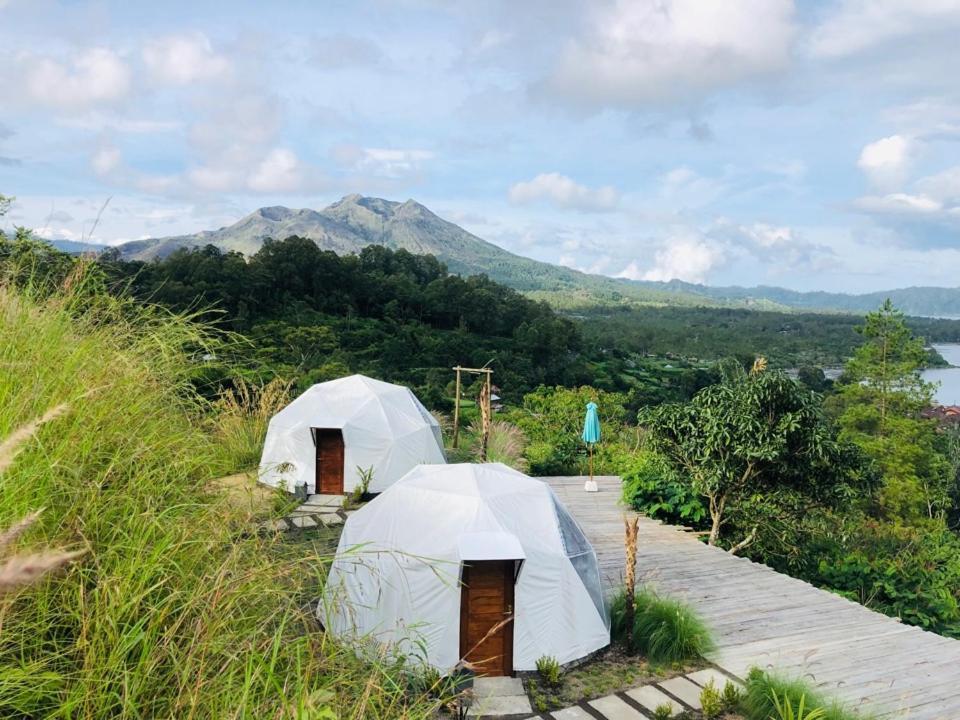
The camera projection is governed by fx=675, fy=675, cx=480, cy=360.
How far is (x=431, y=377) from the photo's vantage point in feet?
118

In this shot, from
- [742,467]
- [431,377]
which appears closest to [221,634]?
[742,467]

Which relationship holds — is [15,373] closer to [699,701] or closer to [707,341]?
[699,701]

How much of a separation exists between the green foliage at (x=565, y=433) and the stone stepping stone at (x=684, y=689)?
8650 millimetres

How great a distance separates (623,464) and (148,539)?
42.4 ft

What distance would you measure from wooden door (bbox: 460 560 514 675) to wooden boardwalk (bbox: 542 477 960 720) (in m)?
2.04

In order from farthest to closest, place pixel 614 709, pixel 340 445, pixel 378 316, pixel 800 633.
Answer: pixel 378 316 → pixel 340 445 → pixel 800 633 → pixel 614 709

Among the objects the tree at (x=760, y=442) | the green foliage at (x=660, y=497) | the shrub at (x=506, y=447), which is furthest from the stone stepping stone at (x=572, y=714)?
the shrub at (x=506, y=447)

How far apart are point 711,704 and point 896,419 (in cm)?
3479

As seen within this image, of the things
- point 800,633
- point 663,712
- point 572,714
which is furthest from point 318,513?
point 800,633

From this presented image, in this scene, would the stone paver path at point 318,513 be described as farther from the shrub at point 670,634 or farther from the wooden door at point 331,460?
the shrub at point 670,634

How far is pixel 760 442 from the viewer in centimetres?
868

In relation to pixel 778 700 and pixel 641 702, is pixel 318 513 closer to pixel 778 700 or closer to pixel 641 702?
pixel 641 702

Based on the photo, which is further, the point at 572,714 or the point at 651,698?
the point at 651,698

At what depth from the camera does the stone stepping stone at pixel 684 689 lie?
5.68 m
